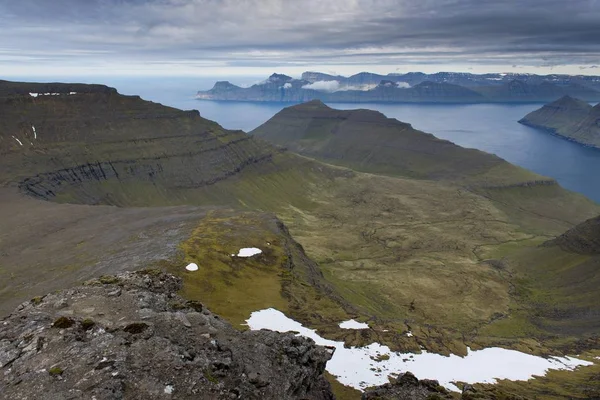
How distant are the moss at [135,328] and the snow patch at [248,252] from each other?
6376 centimetres

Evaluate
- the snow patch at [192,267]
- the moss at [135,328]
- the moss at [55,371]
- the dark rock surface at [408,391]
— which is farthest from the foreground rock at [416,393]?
the snow patch at [192,267]

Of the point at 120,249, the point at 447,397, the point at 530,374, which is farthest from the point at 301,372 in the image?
the point at 120,249

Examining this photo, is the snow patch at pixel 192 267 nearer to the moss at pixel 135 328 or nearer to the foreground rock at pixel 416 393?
the foreground rock at pixel 416 393

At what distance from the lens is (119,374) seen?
85.6 feet

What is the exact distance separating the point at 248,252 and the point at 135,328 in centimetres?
6636

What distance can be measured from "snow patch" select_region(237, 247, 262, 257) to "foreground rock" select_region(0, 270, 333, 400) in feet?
182

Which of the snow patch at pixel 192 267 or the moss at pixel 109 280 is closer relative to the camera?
the moss at pixel 109 280

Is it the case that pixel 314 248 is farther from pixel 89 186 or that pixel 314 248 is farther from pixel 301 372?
pixel 301 372

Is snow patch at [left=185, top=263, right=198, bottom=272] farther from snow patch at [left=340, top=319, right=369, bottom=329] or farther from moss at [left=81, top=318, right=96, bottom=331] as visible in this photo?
moss at [left=81, top=318, right=96, bottom=331]

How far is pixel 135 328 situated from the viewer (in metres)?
31.1

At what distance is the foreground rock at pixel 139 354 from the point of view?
25.7 meters

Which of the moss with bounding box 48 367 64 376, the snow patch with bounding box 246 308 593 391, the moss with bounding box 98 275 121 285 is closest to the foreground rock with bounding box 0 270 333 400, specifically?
the moss with bounding box 48 367 64 376

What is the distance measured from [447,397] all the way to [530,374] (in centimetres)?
3519

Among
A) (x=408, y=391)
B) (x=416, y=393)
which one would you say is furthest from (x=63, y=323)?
(x=416, y=393)
